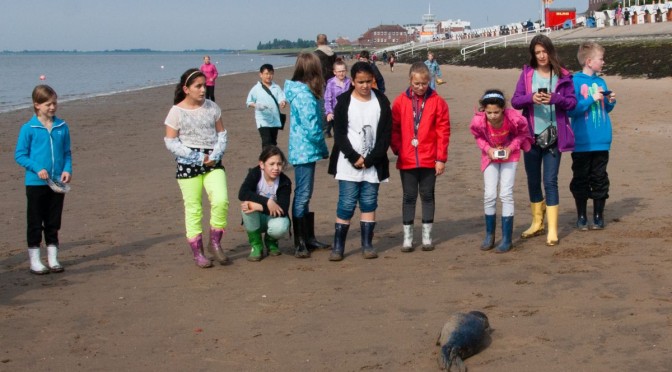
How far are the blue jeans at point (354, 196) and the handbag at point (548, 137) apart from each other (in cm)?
149

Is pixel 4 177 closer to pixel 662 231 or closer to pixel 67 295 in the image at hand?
pixel 67 295

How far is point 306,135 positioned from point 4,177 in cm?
736

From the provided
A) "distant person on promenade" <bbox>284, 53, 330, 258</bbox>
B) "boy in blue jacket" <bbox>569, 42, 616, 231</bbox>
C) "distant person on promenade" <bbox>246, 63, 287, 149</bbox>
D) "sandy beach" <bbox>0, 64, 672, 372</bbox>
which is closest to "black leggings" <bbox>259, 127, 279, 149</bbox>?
"distant person on promenade" <bbox>246, 63, 287, 149</bbox>

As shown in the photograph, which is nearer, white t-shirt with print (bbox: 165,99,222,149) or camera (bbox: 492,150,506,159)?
white t-shirt with print (bbox: 165,99,222,149)

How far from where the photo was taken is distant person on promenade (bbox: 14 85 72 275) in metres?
7.07

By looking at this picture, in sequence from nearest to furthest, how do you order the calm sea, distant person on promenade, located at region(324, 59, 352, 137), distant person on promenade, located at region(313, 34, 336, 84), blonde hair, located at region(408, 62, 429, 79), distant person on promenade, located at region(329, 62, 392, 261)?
distant person on promenade, located at region(329, 62, 392, 261) → blonde hair, located at region(408, 62, 429, 79) → distant person on promenade, located at region(324, 59, 352, 137) → distant person on promenade, located at region(313, 34, 336, 84) → the calm sea

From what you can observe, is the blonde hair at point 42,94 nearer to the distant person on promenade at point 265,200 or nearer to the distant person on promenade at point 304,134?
the distant person on promenade at point 265,200

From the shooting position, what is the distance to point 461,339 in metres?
4.70

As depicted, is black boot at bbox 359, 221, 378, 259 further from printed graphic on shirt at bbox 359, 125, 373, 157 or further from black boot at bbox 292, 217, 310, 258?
printed graphic on shirt at bbox 359, 125, 373, 157

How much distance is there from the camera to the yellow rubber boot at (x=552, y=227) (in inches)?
292

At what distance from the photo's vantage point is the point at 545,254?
710 centimetres

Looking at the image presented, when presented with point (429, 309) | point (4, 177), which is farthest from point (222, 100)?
point (429, 309)

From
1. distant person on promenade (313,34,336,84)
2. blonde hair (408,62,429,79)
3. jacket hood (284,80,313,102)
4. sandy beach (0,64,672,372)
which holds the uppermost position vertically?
distant person on promenade (313,34,336,84)

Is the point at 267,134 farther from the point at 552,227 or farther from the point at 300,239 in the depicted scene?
the point at 552,227
